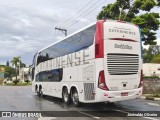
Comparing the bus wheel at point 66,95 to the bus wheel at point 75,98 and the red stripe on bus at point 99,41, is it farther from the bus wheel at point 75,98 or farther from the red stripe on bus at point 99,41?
the red stripe on bus at point 99,41

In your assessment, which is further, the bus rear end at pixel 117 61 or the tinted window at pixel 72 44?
the tinted window at pixel 72 44

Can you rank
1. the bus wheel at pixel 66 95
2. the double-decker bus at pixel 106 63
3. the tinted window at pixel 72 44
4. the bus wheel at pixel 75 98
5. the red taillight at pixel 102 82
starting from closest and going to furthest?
the red taillight at pixel 102 82 → the double-decker bus at pixel 106 63 → the tinted window at pixel 72 44 → the bus wheel at pixel 75 98 → the bus wheel at pixel 66 95

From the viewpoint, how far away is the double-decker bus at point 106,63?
13102mm

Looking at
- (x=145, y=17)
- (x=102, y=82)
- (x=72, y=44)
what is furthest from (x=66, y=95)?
(x=145, y=17)

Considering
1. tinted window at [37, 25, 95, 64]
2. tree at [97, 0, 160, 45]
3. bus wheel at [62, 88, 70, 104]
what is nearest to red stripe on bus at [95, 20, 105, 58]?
tinted window at [37, 25, 95, 64]

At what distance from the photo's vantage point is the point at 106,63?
13.1 meters

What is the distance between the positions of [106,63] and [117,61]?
585 mm

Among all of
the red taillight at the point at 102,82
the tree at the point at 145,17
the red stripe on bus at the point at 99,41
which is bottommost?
the red taillight at the point at 102,82

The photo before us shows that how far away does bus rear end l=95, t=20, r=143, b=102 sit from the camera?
1305 centimetres

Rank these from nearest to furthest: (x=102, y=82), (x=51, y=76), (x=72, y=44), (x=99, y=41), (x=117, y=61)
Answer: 1. (x=102, y=82)
2. (x=99, y=41)
3. (x=117, y=61)
4. (x=72, y=44)
5. (x=51, y=76)

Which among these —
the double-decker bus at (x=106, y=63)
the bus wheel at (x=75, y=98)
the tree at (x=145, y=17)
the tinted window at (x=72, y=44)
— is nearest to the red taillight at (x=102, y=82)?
the double-decker bus at (x=106, y=63)

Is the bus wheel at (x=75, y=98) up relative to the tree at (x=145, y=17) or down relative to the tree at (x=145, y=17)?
down

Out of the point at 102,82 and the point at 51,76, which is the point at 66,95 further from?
the point at 102,82

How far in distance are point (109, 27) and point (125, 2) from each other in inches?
833
